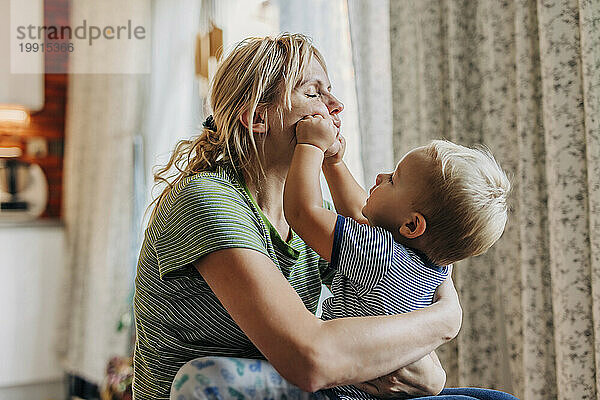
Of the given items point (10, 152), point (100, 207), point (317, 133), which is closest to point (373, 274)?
point (317, 133)

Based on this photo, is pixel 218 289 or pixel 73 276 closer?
pixel 218 289

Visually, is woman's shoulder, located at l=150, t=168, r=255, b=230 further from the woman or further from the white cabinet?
the white cabinet

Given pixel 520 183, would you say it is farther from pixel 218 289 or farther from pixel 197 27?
pixel 197 27

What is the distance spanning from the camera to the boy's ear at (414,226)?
1.21m

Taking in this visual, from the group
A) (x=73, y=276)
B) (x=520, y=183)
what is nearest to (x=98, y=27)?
(x=73, y=276)

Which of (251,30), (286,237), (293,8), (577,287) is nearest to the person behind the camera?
(286,237)

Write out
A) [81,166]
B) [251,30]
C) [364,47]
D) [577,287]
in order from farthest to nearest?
[81,166] < [251,30] < [364,47] < [577,287]

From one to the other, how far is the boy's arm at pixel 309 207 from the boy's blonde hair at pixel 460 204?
0.66 ft

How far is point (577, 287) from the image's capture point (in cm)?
164

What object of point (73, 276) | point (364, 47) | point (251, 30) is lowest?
point (73, 276)

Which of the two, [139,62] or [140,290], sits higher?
[139,62]

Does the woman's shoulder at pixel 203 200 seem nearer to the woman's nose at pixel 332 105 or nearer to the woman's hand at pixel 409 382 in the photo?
the woman's nose at pixel 332 105

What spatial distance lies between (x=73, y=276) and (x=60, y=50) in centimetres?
172

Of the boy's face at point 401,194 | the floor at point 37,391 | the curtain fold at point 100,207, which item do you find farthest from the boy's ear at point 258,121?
the floor at point 37,391
